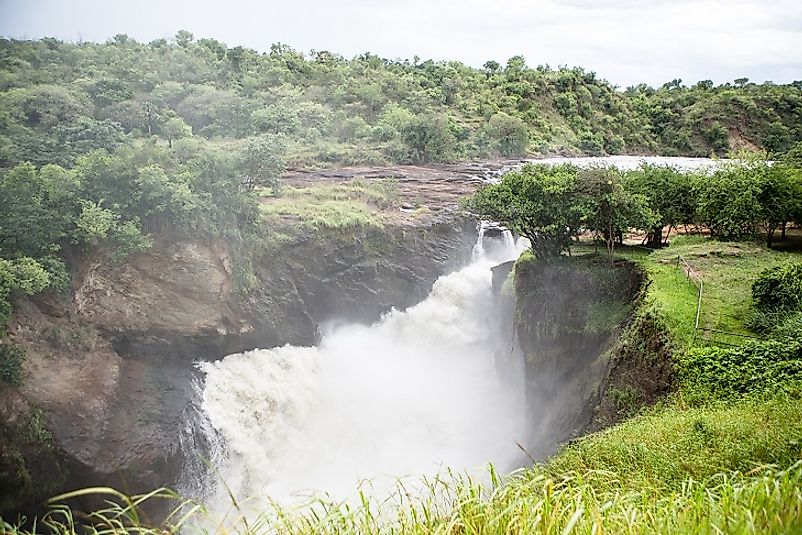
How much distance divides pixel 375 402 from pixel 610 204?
32.5 ft

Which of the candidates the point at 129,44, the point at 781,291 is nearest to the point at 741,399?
the point at 781,291

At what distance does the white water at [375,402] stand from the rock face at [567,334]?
186cm

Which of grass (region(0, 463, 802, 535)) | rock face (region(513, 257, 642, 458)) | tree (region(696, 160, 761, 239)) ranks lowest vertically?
rock face (region(513, 257, 642, 458))

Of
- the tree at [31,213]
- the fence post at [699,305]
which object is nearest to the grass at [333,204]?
the tree at [31,213]

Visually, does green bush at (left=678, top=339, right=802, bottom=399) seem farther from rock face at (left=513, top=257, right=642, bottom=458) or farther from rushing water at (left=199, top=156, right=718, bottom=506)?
rushing water at (left=199, top=156, right=718, bottom=506)

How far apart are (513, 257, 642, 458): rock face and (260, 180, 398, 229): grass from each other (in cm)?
780

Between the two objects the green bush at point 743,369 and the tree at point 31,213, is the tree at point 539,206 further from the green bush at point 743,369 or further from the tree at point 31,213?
the tree at point 31,213

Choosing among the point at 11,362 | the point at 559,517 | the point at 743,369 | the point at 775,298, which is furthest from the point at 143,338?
the point at 559,517

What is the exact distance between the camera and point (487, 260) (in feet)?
81.9

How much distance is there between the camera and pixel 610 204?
16.0 metres

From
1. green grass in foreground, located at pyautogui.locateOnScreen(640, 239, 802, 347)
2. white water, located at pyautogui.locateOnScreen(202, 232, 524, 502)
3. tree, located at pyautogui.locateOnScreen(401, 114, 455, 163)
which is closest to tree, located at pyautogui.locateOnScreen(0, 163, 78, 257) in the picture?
white water, located at pyautogui.locateOnScreen(202, 232, 524, 502)

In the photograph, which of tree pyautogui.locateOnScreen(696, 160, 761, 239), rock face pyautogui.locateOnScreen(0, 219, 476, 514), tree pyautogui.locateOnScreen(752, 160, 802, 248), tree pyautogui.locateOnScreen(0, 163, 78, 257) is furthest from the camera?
tree pyautogui.locateOnScreen(696, 160, 761, 239)

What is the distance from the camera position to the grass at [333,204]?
22406 mm

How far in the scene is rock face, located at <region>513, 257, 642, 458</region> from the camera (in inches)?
542
